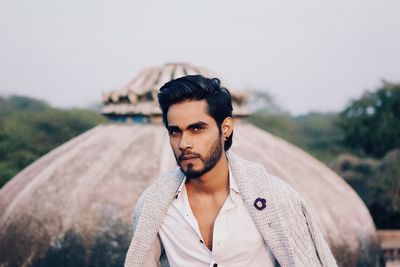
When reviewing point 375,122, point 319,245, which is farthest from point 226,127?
point 375,122

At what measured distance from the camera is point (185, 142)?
77.7 inches

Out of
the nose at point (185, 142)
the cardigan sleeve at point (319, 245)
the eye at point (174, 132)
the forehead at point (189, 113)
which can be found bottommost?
the cardigan sleeve at point (319, 245)

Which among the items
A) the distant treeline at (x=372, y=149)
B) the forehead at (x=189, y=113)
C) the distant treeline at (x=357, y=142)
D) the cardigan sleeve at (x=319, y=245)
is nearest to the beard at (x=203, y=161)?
the forehead at (x=189, y=113)

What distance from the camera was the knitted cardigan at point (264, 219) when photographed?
1.93 metres

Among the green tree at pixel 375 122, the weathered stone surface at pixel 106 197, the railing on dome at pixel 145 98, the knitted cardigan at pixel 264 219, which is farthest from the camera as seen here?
the green tree at pixel 375 122

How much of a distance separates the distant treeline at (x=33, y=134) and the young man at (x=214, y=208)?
9.40 m

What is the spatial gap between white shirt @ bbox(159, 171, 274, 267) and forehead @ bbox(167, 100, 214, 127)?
28cm

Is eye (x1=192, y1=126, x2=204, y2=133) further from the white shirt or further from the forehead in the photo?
the white shirt

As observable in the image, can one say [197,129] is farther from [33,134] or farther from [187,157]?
[33,134]

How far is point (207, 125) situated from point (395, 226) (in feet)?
37.5

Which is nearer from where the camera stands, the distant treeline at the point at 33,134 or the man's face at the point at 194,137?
the man's face at the point at 194,137

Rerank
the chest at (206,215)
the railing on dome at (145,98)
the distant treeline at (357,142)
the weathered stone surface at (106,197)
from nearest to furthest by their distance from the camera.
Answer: the chest at (206,215) → the weathered stone surface at (106,197) → the railing on dome at (145,98) → the distant treeline at (357,142)

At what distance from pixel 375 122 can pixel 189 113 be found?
1734cm

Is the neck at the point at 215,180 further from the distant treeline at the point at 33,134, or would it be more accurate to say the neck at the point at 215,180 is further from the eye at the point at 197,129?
the distant treeline at the point at 33,134
